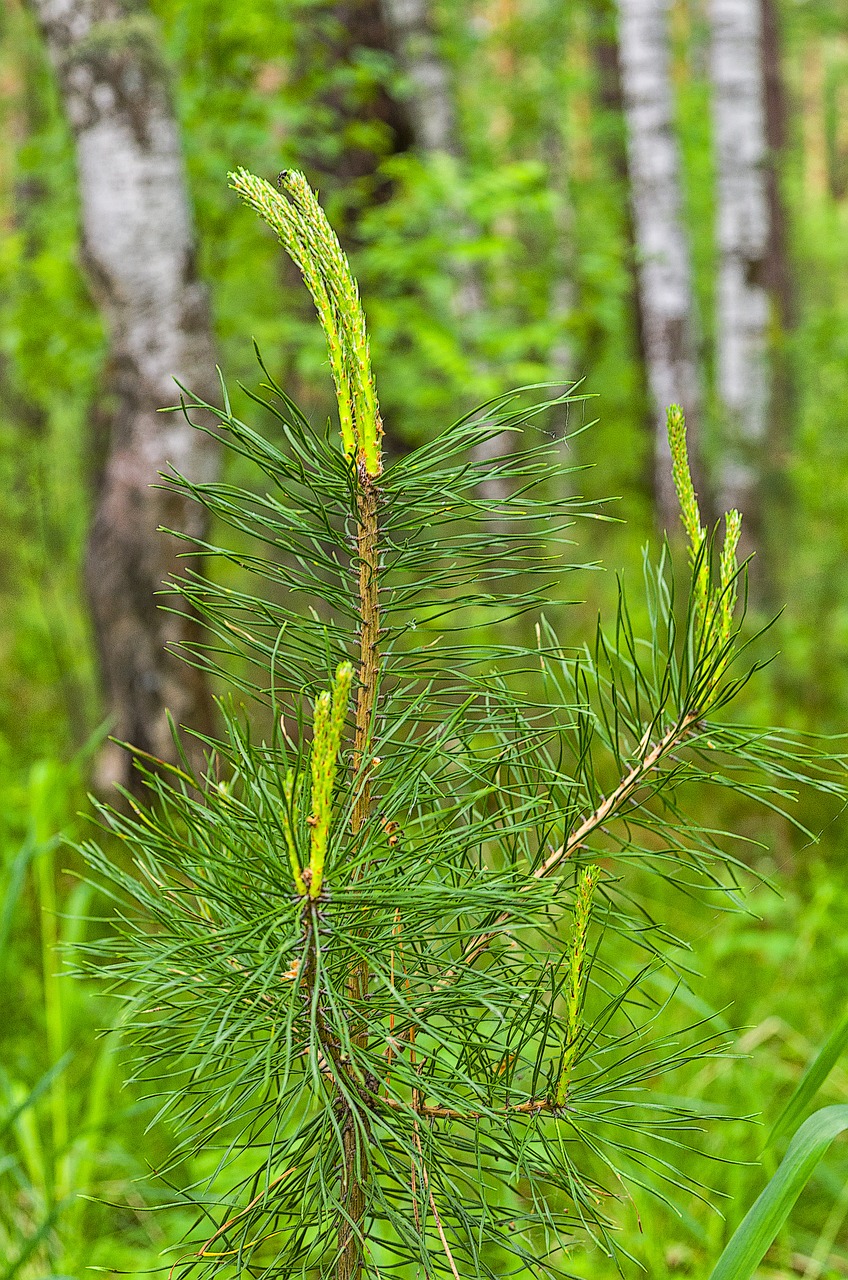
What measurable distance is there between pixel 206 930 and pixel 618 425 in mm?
8799

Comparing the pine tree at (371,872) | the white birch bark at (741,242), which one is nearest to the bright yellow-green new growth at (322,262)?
the pine tree at (371,872)

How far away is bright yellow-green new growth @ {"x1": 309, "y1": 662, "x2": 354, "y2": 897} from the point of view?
0.47 m

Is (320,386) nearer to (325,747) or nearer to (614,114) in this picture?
(614,114)

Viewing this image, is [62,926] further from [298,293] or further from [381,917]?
[298,293]

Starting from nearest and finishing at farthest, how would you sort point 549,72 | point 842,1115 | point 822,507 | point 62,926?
point 842,1115, point 62,926, point 822,507, point 549,72

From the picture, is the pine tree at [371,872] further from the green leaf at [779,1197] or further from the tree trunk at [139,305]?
the tree trunk at [139,305]

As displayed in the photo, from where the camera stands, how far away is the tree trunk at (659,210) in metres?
5.32

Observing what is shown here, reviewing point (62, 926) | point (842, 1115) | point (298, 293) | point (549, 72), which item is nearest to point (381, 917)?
point (842, 1115)

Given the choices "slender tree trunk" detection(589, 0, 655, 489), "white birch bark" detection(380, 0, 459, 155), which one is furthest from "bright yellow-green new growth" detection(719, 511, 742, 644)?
"slender tree trunk" detection(589, 0, 655, 489)

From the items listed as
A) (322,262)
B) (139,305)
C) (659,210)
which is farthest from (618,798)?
(659,210)

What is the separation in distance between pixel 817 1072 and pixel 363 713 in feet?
1.33

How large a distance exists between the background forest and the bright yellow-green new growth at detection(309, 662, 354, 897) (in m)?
0.21

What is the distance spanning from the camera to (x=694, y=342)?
5688mm

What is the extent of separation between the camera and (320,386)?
5.39 metres
